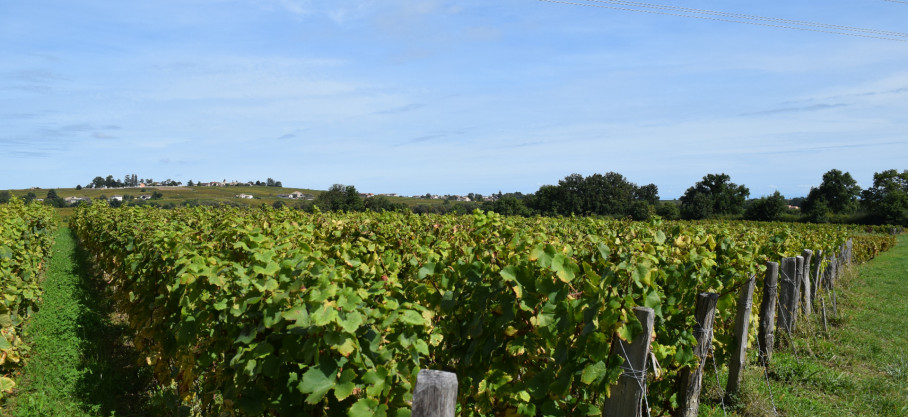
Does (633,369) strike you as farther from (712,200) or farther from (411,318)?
(712,200)

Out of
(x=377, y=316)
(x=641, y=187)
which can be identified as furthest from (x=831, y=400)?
(x=641, y=187)

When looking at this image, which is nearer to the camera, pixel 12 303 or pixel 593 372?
pixel 593 372

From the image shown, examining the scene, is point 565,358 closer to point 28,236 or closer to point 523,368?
point 523,368

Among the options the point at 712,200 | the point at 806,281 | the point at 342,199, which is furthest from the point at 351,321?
the point at 712,200

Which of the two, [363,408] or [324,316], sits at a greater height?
[324,316]

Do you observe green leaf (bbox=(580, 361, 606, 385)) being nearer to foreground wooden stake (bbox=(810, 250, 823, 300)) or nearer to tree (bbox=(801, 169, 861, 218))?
foreground wooden stake (bbox=(810, 250, 823, 300))

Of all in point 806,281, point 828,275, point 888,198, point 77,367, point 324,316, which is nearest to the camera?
point 324,316

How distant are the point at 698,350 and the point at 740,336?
1193mm

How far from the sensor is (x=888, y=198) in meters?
66.7

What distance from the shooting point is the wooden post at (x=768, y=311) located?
537 cm

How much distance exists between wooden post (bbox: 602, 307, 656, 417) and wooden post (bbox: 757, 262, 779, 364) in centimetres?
346

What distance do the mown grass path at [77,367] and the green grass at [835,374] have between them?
5.83 metres

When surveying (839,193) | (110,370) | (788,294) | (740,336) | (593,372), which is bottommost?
(110,370)

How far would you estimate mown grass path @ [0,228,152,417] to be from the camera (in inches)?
207
